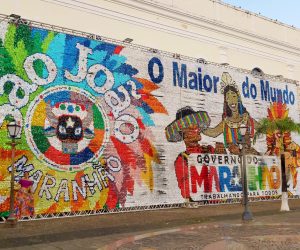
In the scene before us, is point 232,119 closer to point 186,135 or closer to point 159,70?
point 186,135

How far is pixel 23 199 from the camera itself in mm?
15977

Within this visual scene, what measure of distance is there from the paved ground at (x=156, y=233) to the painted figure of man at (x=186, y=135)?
466 cm

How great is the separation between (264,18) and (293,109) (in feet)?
27.1

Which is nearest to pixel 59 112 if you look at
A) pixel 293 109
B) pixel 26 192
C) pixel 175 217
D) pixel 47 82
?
pixel 47 82

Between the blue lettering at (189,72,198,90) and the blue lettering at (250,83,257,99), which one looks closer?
the blue lettering at (189,72,198,90)

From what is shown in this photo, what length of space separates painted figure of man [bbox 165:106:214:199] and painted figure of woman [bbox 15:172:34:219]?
776 cm

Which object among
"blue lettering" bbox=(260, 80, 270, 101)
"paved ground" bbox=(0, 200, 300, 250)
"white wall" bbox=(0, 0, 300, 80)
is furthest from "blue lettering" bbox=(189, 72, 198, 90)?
"paved ground" bbox=(0, 200, 300, 250)

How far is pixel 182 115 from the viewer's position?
21.9m

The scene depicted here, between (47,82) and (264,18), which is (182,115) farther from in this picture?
(264,18)

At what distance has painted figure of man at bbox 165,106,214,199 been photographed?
21188 mm

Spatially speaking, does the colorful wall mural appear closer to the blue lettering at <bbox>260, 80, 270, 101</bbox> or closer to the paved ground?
the blue lettering at <bbox>260, 80, 270, 101</bbox>

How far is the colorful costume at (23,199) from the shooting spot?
52.3 feet

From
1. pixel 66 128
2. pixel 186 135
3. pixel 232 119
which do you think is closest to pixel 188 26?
pixel 232 119

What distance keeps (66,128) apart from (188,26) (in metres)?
13.4
